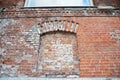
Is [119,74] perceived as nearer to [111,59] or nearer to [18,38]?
[111,59]

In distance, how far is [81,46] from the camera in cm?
602

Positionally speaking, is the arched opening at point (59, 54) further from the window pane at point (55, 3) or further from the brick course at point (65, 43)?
the window pane at point (55, 3)

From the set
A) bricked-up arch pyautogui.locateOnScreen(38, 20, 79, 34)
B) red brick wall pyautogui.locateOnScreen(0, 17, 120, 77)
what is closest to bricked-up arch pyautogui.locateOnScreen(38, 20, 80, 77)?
bricked-up arch pyautogui.locateOnScreen(38, 20, 79, 34)

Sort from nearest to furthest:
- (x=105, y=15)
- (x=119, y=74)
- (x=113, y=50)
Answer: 1. (x=119, y=74)
2. (x=113, y=50)
3. (x=105, y=15)

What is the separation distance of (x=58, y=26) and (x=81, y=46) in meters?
0.99

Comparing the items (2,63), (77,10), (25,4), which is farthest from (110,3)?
(2,63)

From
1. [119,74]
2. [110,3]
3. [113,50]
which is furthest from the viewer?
[110,3]

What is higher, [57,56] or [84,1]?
[84,1]

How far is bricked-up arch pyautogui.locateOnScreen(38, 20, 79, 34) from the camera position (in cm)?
637

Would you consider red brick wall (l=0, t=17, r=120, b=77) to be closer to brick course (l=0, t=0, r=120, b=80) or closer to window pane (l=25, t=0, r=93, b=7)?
brick course (l=0, t=0, r=120, b=80)

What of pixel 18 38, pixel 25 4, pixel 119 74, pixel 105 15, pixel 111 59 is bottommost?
pixel 119 74

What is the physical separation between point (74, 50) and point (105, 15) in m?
1.65

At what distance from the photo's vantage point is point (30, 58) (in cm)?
581

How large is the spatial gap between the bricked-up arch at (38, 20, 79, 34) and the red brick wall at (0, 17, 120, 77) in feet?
0.52
